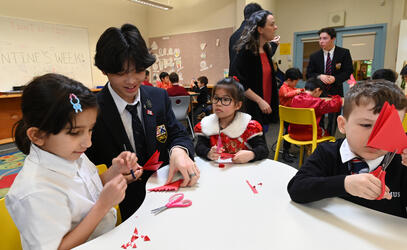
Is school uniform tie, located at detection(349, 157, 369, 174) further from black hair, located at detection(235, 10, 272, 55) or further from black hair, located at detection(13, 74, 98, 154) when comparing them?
black hair, located at detection(235, 10, 272, 55)

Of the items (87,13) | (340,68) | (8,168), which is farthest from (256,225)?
(87,13)

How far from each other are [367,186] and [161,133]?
893mm

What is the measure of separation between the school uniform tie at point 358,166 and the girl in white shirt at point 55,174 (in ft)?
2.51

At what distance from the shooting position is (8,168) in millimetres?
3100

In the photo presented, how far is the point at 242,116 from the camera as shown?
1.50 m

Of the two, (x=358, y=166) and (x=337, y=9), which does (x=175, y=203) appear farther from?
(x=337, y=9)

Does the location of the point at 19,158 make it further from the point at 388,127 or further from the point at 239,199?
the point at 388,127

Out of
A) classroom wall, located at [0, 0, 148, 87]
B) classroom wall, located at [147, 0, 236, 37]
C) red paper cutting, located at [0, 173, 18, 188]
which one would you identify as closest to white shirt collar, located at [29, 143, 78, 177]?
red paper cutting, located at [0, 173, 18, 188]

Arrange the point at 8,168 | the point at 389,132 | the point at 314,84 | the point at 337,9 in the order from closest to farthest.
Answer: the point at 389,132 → the point at 314,84 → the point at 8,168 → the point at 337,9

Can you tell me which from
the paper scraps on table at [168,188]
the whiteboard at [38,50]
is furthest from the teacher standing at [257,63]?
the whiteboard at [38,50]

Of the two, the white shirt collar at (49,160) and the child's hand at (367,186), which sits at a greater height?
the white shirt collar at (49,160)

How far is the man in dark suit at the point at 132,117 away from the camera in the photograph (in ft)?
3.35

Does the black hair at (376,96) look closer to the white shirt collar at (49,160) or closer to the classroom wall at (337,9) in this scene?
the white shirt collar at (49,160)

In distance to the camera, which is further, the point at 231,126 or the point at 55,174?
the point at 231,126
